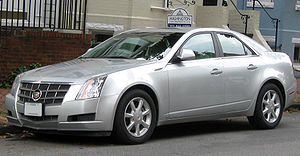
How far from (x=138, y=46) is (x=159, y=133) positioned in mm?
1364

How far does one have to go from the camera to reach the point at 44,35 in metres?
12.2

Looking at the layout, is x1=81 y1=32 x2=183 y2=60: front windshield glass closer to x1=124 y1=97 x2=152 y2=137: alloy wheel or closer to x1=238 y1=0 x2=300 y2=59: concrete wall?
x1=124 y1=97 x2=152 y2=137: alloy wheel

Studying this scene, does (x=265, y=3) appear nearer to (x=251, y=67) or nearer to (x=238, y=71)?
(x=251, y=67)

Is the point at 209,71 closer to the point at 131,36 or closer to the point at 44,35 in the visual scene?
the point at 131,36

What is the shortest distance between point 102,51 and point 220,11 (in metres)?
10.5

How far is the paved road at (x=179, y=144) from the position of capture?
6.92m

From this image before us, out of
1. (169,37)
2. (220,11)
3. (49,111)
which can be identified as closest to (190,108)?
(169,37)

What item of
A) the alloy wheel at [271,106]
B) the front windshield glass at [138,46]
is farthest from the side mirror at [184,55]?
the alloy wheel at [271,106]

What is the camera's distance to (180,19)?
12.6m

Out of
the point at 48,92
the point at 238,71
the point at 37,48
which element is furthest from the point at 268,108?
the point at 37,48

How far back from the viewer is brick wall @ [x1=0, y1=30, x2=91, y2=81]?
11.9 metres

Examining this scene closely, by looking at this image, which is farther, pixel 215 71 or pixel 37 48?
pixel 37 48

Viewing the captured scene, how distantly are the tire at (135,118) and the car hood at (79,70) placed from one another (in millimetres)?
405

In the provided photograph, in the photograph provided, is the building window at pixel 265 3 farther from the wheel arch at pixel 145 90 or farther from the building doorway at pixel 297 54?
the wheel arch at pixel 145 90
